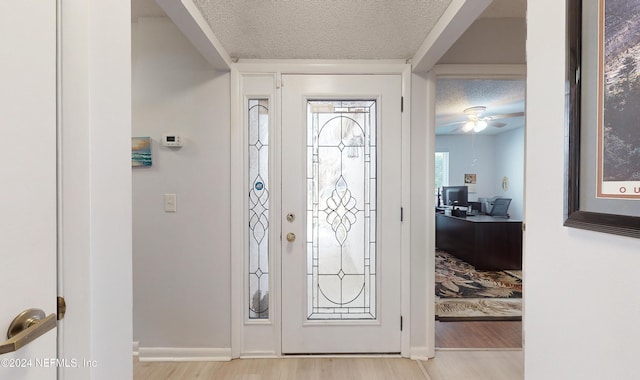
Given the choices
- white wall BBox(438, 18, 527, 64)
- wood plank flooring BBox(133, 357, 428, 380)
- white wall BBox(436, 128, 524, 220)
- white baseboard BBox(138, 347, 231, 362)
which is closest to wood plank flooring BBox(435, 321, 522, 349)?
wood plank flooring BBox(133, 357, 428, 380)

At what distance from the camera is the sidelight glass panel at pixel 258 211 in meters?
2.15

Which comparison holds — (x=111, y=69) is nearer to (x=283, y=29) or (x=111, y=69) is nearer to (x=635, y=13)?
(x=283, y=29)

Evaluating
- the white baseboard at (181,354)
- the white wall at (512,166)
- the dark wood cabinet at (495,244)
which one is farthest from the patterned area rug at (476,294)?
the white wall at (512,166)

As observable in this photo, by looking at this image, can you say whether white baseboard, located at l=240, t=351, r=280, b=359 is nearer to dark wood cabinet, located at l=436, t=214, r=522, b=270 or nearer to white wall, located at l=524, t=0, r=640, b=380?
white wall, located at l=524, t=0, r=640, b=380

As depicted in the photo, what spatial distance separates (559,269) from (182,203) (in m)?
2.17

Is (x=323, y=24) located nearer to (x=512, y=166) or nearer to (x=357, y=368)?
(x=357, y=368)

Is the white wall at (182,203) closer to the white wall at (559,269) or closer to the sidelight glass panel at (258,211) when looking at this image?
the sidelight glass panel at (258,211)

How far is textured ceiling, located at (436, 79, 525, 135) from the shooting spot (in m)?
3.57

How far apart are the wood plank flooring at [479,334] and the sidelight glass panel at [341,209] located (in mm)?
792

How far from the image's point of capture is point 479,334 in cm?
245

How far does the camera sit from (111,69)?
0.83 m

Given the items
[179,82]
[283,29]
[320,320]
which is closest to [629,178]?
[283,29]

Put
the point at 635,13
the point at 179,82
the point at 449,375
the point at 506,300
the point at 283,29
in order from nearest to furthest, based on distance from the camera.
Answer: the point at 635,13
the point at 283,29
the point at 449,375
the point at 179,82
the point at 506,300

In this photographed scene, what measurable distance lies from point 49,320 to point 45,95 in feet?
1.66
